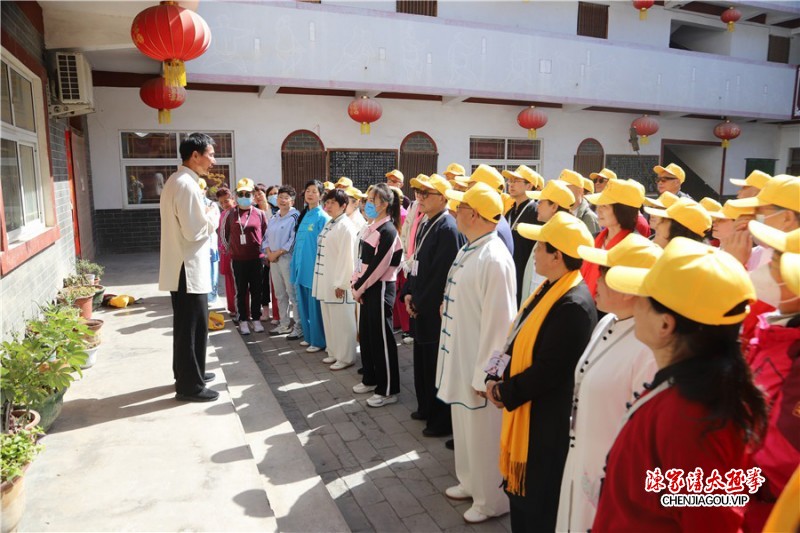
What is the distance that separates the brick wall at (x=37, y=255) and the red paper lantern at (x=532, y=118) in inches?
400

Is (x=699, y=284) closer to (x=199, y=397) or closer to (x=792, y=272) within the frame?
(x=792, y=272)

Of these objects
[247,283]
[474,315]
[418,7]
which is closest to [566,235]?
[474,315]

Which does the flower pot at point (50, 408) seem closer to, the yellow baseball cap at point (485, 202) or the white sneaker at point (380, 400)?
the white sneaker at point (380, 400)

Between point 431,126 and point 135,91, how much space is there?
667 centimetres

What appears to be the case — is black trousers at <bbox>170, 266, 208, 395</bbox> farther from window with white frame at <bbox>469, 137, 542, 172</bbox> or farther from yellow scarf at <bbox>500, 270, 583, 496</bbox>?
window with white frame at <bbox>469, 137, 542, 172</bbox>

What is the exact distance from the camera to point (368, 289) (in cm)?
478

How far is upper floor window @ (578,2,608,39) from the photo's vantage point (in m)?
14.3

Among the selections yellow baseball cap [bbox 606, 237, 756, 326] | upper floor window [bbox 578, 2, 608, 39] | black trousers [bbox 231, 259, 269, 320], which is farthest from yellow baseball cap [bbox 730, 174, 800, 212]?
upper floor window [bbox 578, 2, 608, 39]

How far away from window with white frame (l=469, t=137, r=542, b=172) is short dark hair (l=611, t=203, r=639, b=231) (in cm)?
1049

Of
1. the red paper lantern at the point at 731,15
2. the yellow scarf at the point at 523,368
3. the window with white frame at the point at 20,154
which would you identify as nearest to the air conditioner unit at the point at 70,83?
the window with white frame at the point at 20,154

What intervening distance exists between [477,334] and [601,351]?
1148mm

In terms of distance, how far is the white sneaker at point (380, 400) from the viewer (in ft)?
15.3

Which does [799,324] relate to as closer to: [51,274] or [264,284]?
[51,274]

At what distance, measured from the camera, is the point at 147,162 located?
10.9m
